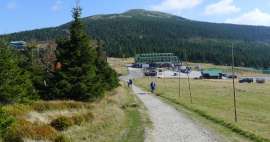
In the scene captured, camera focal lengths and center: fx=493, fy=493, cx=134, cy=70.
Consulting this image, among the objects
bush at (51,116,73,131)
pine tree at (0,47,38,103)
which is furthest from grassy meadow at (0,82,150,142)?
pine tree at (0,47,38,103)

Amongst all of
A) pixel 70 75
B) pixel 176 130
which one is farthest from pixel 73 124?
pixel 70 75

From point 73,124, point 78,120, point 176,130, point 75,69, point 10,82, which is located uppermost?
point 75,69

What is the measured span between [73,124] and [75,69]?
13.9 metres

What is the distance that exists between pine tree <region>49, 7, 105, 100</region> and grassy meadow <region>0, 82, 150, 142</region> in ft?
15.6

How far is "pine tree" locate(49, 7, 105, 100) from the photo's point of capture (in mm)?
39812

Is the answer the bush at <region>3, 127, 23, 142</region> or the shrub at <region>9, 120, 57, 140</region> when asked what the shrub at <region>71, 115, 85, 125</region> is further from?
the bush at <region>3, 127, 23, 142</region>

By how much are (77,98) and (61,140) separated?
19.8m

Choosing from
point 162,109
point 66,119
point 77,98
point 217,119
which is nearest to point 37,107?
point 66,119

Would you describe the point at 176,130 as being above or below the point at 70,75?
below

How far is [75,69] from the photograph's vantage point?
132 ft

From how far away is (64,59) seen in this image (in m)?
40.9

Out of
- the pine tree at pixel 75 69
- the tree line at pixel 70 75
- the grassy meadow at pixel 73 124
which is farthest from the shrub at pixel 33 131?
the pine tree at pixel 75 69

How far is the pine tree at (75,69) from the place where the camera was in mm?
39812

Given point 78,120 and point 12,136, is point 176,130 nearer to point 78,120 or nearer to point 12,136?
point 78,120
